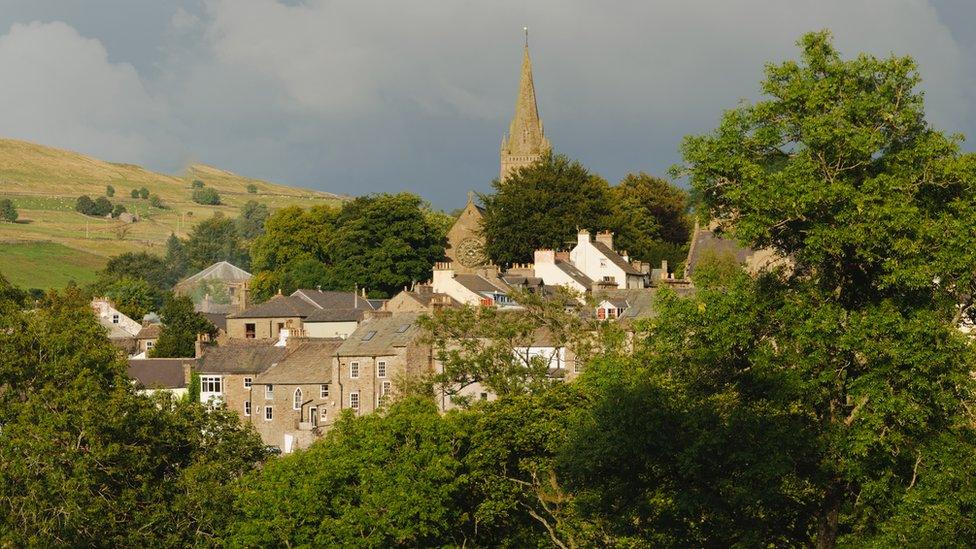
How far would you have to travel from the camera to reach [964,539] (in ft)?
101

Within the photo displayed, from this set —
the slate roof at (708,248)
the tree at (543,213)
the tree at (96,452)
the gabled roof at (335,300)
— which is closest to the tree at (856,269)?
the tree at (96,452)

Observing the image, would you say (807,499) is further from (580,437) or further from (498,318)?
(498,318)

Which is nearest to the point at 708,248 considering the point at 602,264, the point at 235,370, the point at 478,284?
the point at 602,264

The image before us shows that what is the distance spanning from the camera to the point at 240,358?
3189 inches

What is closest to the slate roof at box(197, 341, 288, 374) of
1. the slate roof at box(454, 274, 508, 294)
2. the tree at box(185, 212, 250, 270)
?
the slate roof at box(454, 274, 508, 294)

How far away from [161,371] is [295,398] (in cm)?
1246

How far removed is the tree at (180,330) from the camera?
94.3 m

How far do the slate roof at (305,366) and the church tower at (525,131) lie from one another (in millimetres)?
100647

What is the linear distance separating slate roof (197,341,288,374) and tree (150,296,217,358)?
403 inches

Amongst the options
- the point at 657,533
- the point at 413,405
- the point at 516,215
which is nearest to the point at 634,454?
the point at 657,533

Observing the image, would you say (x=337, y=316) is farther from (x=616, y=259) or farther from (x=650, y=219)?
(x=650, y=219)

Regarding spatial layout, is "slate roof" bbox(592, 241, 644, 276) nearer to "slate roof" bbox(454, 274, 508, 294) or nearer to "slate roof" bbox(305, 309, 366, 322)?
"slate roof" bbox(454, 274, 508, 294)

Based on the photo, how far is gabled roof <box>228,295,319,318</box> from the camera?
9431cm

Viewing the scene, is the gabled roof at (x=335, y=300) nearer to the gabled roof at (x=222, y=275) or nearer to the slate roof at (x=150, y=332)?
the slate roof at (x=150, y=332)
